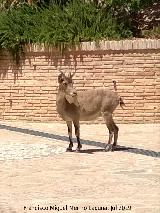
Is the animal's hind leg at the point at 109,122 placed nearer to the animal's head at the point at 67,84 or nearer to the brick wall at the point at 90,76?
the animal's head at the point at 67,84

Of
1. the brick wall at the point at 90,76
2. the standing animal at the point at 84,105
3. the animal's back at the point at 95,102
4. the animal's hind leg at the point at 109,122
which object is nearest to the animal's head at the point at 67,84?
the standing animal at the point at 84,105

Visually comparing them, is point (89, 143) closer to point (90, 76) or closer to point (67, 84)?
point (67, 84)

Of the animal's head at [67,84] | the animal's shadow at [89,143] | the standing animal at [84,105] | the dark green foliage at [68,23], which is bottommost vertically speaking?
the animal's shadow at [89,143]

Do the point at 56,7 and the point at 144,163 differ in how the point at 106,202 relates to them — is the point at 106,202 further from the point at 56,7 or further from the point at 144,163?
the point at 56,7

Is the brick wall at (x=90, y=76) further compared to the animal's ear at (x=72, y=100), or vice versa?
the brick wall at (x=90, y=76)

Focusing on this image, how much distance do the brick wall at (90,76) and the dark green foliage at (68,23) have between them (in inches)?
15.1

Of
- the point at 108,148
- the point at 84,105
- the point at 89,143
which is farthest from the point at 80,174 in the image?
the point at 89,143

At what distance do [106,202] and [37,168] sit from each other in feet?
9.91

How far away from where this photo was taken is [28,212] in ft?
23.9

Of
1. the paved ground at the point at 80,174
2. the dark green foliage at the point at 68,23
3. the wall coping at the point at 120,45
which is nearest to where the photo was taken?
the paved ground at the point at 80,174

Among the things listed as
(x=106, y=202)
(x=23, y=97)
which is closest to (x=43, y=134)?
(x=23, y=97)

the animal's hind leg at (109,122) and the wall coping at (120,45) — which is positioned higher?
the wall coping at (120,45)

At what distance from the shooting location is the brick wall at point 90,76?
17656 millimetres

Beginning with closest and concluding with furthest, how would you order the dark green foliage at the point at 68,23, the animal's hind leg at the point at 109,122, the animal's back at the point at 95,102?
1. the animal's back at the point at 95,102
2. the animal's hind leg at the point at 109,122
3. the dark green foliage at the point at 68,23
